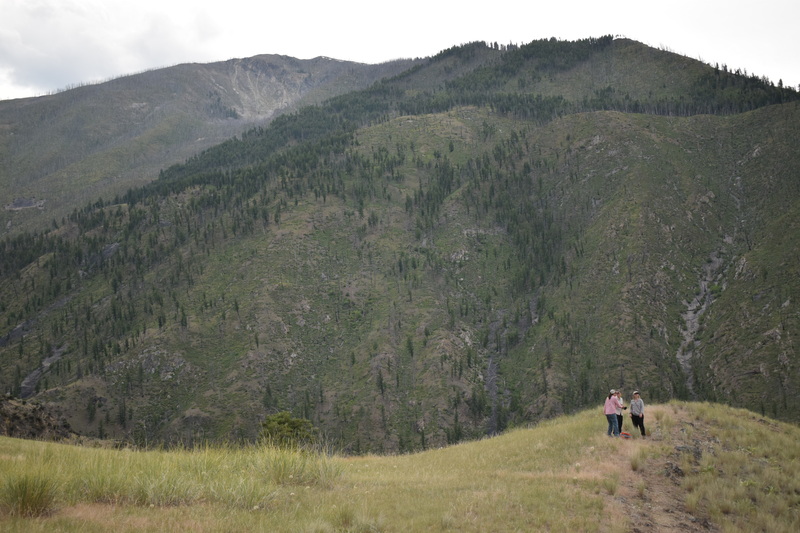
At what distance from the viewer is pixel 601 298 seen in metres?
87.0

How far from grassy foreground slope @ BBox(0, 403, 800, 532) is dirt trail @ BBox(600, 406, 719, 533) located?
6 centimetres

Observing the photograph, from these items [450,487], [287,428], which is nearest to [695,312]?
[287,428]

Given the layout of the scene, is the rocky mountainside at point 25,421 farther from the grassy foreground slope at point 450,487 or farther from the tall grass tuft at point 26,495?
the tall grass tuft at point 26,495

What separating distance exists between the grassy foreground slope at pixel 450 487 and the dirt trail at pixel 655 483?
62mm

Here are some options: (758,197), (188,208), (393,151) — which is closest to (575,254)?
(758,197)

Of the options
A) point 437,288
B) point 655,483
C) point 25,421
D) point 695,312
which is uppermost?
point 655,483

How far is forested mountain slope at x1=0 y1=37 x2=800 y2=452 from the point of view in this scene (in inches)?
2990

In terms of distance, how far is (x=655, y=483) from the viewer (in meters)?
15.8

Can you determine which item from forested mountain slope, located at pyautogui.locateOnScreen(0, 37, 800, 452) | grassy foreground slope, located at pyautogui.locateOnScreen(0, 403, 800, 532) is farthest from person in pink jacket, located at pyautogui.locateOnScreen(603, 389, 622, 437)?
forested mountain slope, located at pyautogui.locateOnScreen(0, 37, 800, 452)

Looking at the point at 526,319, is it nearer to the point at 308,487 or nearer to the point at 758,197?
the point at 758,197

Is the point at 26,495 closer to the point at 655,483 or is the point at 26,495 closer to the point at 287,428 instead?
the point at 655,483

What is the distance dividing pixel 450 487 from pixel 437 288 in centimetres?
9238

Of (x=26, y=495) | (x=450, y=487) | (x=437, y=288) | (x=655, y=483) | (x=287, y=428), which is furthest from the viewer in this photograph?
(x=437, y=288)

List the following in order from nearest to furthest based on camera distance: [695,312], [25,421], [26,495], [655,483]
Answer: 1. [26,495]
2. [655,483]
3. [25,421]
4. [695,312]
